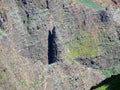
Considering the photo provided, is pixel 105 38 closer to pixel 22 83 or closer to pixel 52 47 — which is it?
pixel 52 47

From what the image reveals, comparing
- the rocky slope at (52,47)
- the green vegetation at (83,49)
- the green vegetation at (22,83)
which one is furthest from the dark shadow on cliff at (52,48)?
the green vegetation at (22,83)

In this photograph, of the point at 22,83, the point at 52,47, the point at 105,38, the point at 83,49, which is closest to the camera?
the point at 22,83

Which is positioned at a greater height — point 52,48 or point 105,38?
point 52,48

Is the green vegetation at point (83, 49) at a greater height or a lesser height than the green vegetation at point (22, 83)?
lesser

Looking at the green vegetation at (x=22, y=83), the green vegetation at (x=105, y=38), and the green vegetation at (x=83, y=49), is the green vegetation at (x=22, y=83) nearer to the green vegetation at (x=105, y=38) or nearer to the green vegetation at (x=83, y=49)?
the green vegetation at (x=83, y=49)

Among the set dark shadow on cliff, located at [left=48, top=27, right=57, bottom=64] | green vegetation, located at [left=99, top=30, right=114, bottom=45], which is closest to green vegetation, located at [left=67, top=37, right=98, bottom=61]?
dark shadow on cliff, located at [left=48, top=27, right=57, bottom=64]

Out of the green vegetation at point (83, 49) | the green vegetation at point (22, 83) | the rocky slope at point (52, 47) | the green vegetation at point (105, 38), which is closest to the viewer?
the green vegetation at point (22, 83)

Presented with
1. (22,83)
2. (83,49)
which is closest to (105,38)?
(83,49)

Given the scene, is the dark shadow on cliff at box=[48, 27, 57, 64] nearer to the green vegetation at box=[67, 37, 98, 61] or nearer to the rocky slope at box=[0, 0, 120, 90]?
the rocky slope at box=[0, 0, 120, 90]

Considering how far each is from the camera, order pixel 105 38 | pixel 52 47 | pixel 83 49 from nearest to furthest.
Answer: pixel 52 47, pixel 83 49, pixel 105 38
